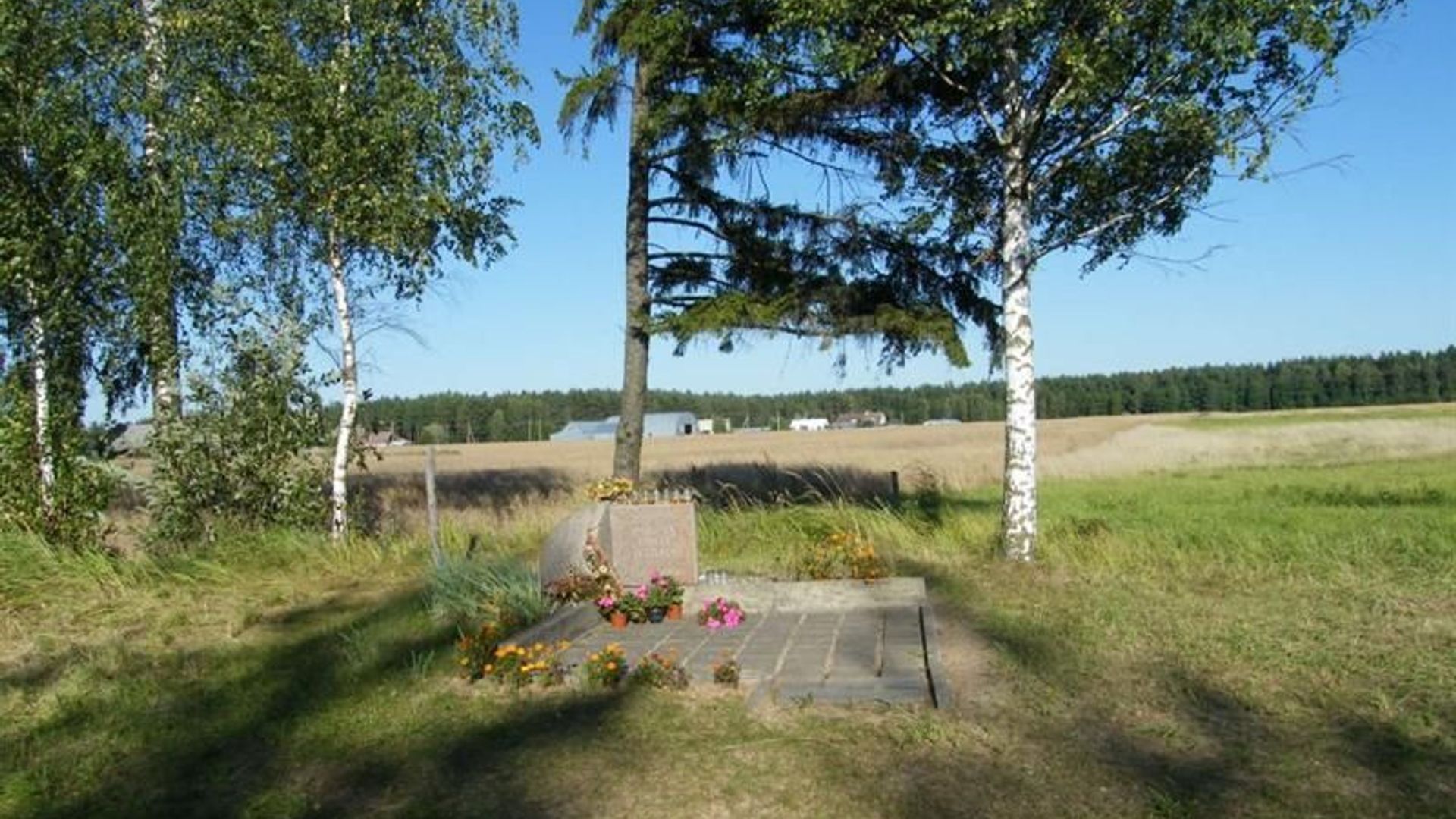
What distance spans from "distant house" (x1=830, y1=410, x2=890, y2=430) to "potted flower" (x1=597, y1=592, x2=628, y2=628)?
81.9 m

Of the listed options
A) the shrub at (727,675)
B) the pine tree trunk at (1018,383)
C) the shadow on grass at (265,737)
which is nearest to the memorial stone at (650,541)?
the shadow on grass at (265,737)

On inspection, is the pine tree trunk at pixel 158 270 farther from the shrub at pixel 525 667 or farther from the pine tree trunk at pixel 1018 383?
the pine tree trunk at pixel 1018 383

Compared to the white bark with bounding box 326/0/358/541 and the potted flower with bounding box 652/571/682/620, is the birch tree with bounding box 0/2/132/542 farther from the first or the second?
the potted flower with bounding box 652/571/682/620

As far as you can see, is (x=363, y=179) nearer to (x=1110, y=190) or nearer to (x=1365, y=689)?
(x=1110, y=190)

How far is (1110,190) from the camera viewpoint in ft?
37.0

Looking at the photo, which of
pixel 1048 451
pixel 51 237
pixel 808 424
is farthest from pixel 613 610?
pixel 808 424

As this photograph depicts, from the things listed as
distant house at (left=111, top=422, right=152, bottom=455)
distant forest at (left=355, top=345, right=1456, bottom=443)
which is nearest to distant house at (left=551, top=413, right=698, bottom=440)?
distant forest at (left=355, top=345, right=1456, bottom=443)

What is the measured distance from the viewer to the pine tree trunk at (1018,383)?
10656 mm

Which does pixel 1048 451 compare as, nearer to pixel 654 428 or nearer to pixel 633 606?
pixel 633 606

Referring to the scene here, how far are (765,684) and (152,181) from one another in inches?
408

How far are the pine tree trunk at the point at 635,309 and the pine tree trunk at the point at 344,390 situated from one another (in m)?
3.45

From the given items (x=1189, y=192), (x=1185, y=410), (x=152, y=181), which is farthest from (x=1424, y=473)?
(x=1185, y=410)

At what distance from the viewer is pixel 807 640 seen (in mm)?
7730

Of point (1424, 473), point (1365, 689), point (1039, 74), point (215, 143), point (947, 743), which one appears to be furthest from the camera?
point (1424, 473)
